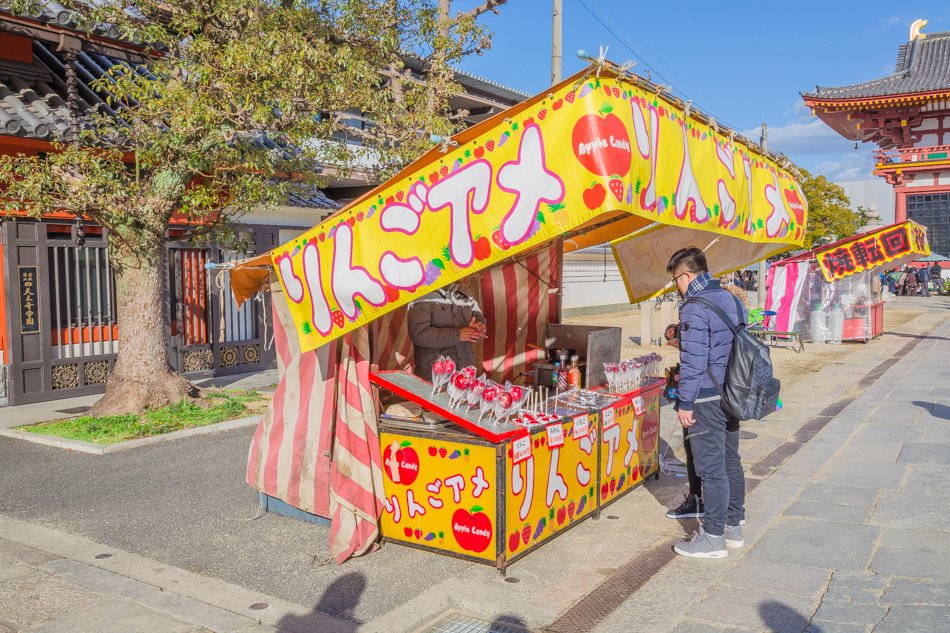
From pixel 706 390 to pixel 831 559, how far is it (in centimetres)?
136

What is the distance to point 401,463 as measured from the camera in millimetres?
4938

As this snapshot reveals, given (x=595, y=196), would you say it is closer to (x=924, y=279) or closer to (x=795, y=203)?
(x=795, y=203)

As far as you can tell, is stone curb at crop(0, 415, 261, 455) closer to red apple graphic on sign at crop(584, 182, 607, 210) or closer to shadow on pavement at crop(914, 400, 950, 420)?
red apple graphic on sign at crop(584, 182, 607, 210)

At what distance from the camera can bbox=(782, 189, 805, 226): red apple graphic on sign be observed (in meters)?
6.47

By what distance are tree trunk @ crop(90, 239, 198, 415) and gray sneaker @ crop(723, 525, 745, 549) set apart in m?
7.36

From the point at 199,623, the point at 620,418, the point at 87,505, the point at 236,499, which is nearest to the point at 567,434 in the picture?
the point at 620,418

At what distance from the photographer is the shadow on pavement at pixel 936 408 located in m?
9.31

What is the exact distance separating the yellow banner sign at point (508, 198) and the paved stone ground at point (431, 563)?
1.62 meters

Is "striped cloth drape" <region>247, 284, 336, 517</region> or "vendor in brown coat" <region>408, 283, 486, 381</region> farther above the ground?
"vendor in brown coat" <region>408, 283, 486, 381</region>

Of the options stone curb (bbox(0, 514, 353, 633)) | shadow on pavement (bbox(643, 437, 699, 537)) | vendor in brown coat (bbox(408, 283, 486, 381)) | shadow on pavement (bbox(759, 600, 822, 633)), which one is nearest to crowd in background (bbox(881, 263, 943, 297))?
shadow on pavement (bbox(643, 437, 699, 537))

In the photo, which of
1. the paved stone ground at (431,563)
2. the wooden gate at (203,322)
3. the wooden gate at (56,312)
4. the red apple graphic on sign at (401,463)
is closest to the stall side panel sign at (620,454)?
the paved stone ground at (431,563)

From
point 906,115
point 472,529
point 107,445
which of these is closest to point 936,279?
point 906,115

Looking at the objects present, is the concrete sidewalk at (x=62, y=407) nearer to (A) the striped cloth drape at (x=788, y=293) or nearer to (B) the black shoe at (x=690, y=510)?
(B) the black shoe at (x=690, y=510)

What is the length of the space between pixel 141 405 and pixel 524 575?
667cm
